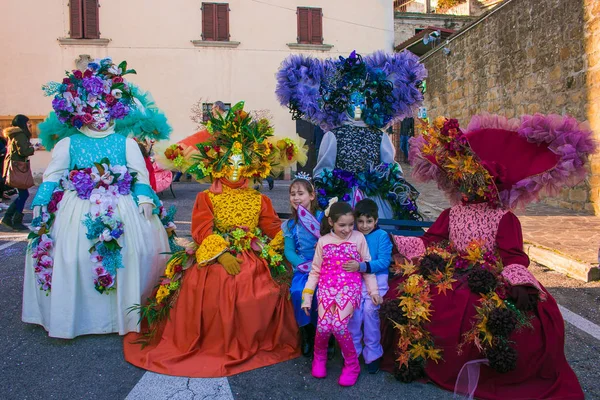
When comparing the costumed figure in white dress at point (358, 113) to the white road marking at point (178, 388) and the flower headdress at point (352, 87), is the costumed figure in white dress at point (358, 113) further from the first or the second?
the white road marking at point (178, 388)

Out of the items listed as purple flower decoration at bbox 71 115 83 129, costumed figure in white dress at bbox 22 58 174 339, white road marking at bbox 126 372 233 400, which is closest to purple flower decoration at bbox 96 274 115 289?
costumed figure in white dress at bbox 22 58 174 339

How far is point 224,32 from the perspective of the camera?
18.8 meters

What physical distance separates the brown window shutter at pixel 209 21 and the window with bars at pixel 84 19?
3.71m

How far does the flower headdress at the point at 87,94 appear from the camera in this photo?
393 cm

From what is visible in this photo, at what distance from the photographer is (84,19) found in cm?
1812

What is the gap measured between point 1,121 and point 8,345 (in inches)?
676

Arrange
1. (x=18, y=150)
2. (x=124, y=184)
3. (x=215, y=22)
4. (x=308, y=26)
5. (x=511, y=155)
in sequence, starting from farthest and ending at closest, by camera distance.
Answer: (x=308, y=26)
(x=215, y=22)
(x=18, y=150)
(x=124, y=184)
(x=511, y=155)

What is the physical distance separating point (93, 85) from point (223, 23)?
15.9m

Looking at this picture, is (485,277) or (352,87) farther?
(352,87)

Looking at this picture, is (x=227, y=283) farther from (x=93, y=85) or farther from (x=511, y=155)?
(x=511, y=155)

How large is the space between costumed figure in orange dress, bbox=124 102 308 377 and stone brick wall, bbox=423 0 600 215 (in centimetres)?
719

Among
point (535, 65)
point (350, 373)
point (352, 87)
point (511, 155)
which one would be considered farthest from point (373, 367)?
point (535, 65)

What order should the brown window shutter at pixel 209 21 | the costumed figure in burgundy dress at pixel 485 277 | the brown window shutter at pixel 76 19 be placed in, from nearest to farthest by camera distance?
the costumed figure in burgundy dress at pixel 485 277
the brown window shutter at pixel 76 19
the brown window shutter at pixel 209 21

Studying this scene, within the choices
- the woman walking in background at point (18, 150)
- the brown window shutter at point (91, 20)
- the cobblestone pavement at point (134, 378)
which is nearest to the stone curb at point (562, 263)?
the cobblestone pavement at point (134, 378)
